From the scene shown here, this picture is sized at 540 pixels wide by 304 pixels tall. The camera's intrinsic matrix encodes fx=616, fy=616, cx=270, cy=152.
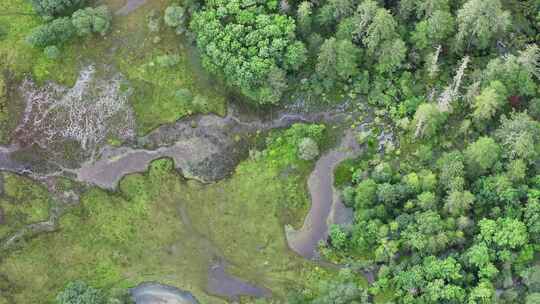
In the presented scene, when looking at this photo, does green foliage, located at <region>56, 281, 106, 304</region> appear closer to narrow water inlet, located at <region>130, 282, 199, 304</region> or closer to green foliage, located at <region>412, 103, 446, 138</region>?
narrow water inlet, located at <region>130, 282, 199, 304</region>

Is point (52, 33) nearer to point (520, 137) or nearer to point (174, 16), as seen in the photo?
point (174, 16)

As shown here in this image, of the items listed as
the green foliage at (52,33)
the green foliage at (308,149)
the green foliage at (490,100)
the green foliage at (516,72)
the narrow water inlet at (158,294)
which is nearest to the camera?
the green foliage at (490,100)

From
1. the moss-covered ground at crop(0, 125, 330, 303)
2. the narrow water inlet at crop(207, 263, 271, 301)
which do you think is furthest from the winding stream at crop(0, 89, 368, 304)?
the narrow water inlet at crop(207, 263, 271, 301)

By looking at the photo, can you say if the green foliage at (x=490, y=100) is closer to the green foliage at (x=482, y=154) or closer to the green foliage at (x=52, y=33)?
the green foliage at (x=482, y=154)

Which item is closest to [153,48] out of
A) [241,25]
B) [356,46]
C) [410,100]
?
[241,25]

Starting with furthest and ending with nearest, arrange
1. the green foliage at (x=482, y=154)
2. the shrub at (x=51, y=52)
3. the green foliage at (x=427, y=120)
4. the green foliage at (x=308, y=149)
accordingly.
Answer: the shrub at (x=51, y=52)
the green foliage at (x=308, y=149)
the green foliage at (x=427, y=120)
the green foliage at (x=482, y=154)

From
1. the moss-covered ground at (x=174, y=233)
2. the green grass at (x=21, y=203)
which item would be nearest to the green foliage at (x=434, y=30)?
the moss-covered ground at (x=174, y=233)

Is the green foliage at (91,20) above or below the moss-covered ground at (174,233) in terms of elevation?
above
